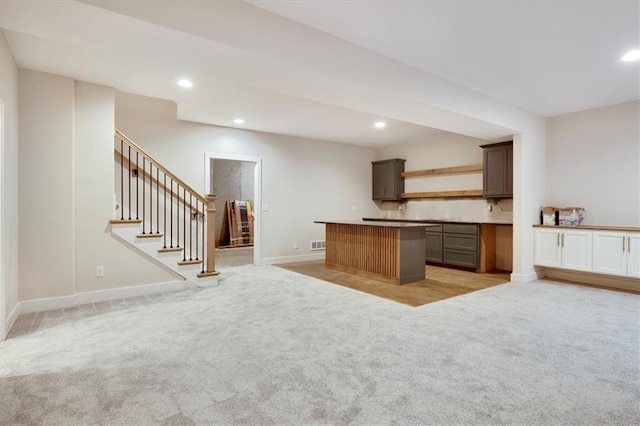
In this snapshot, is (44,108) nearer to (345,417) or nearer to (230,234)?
(345,417)

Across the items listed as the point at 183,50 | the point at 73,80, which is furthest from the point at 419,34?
the point at 73,80

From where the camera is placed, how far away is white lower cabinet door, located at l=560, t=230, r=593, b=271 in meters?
4.77

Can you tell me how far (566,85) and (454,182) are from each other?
3108mm

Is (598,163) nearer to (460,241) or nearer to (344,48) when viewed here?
(460,241)

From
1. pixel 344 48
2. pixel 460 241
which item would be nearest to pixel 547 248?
pixel 460 241

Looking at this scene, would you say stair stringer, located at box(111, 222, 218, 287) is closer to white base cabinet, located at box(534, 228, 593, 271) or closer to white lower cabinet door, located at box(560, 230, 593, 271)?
Answer: white base cabinet, located at box(534, 228, 593, 271)

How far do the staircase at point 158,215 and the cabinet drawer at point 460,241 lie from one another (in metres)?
4.38

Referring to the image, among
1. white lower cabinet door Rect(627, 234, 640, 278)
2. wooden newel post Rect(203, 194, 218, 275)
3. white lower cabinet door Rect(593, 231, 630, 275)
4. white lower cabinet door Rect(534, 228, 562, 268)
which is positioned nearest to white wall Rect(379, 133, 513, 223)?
A: white lower cabinet door Rect(534, 228, 562, 268)

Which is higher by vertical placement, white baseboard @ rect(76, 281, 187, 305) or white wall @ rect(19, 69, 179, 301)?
white wall @ rect(19, 69, 179, 301)

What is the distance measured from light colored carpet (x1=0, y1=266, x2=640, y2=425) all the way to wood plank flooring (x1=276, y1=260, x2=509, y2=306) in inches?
17.0

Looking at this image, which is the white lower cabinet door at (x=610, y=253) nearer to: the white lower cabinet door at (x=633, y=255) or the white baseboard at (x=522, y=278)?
the white lower cabinet door at (x=633, y=255)

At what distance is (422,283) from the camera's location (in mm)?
5039

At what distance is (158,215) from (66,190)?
4.94ft

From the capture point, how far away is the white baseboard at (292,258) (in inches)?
268
